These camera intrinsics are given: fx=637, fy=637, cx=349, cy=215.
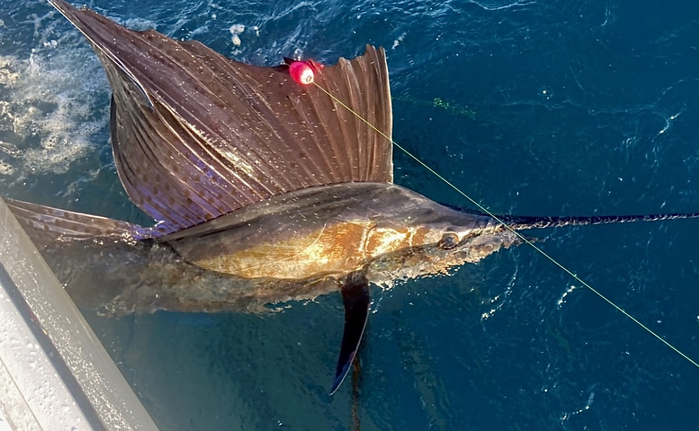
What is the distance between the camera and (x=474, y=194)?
14.5 feet

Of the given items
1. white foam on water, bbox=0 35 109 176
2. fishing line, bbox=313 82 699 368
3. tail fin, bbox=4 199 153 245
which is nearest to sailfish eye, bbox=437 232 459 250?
fishing line, bbox=313 82 699 368

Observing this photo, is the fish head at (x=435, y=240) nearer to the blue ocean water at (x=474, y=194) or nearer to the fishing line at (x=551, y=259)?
the fishing line at (x=551, y=259)

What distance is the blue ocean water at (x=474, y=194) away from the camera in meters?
3.70

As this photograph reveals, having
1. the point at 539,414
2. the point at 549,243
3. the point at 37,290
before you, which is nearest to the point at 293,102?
the point at 37,290

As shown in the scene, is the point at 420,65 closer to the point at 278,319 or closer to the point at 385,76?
the point at 385,76

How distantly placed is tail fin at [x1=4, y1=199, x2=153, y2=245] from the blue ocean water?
553 millimetres

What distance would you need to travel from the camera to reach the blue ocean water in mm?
3699

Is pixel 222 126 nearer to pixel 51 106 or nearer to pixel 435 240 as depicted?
pixel 435 240

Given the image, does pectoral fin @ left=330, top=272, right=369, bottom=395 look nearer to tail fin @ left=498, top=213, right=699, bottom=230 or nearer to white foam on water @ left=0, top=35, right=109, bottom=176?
tail fin @ left=498, top=213, right=699, bottom=230

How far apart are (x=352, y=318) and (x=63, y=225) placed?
5.46 ft

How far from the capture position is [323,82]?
363cm

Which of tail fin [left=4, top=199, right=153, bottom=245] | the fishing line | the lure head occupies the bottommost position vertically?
the fishing line

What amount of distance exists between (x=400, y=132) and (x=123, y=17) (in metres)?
2.74

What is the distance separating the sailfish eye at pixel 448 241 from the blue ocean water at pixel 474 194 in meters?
0.35
